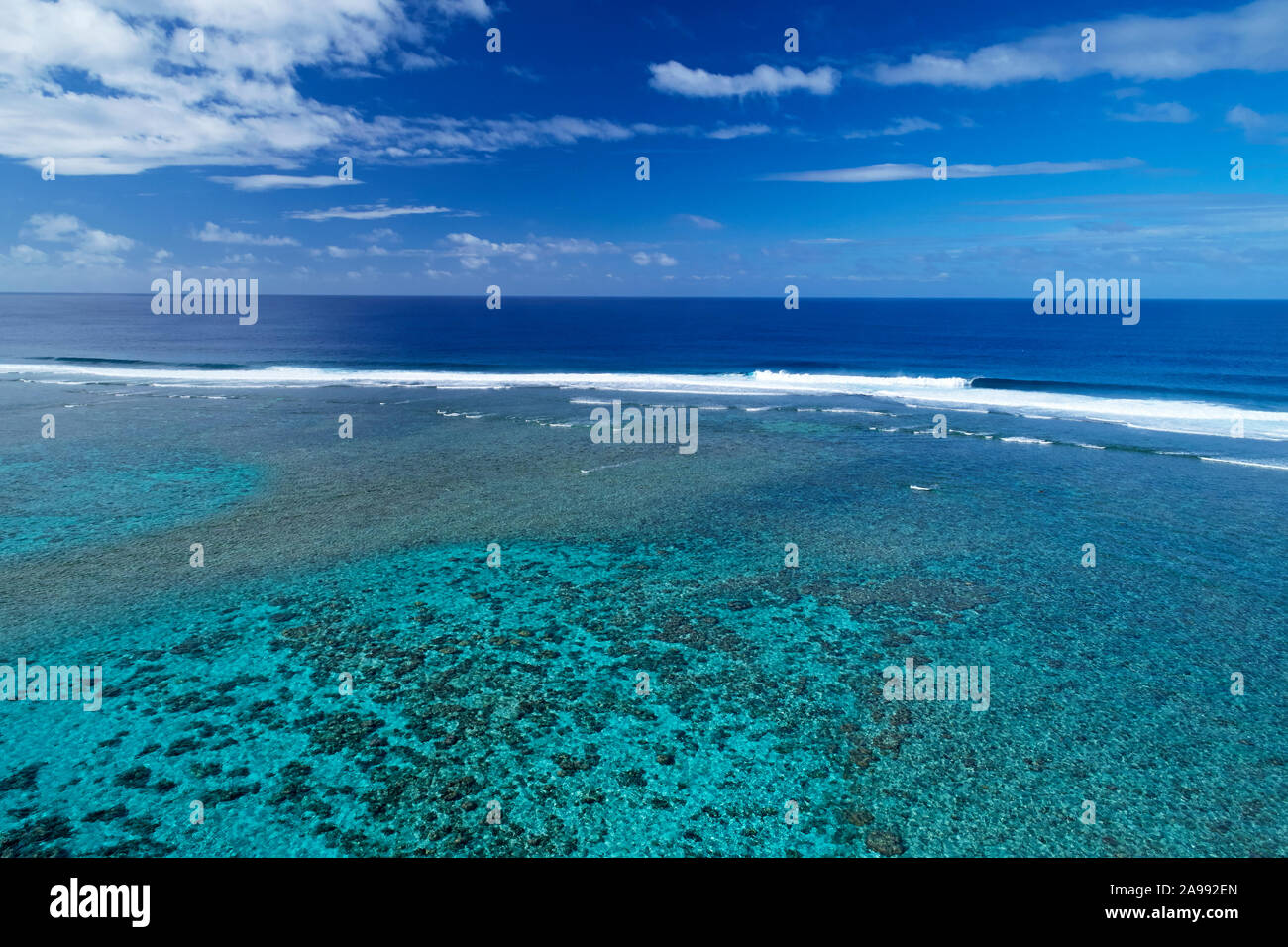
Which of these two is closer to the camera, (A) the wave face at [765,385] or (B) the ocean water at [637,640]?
(B) the ocean water at [637,640]

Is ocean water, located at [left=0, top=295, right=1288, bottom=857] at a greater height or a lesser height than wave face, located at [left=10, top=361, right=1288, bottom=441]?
lesser

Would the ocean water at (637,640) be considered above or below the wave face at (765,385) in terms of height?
below

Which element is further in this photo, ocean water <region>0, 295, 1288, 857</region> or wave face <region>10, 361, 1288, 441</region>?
wave face <region>10, 361, 1288, 441</region>
